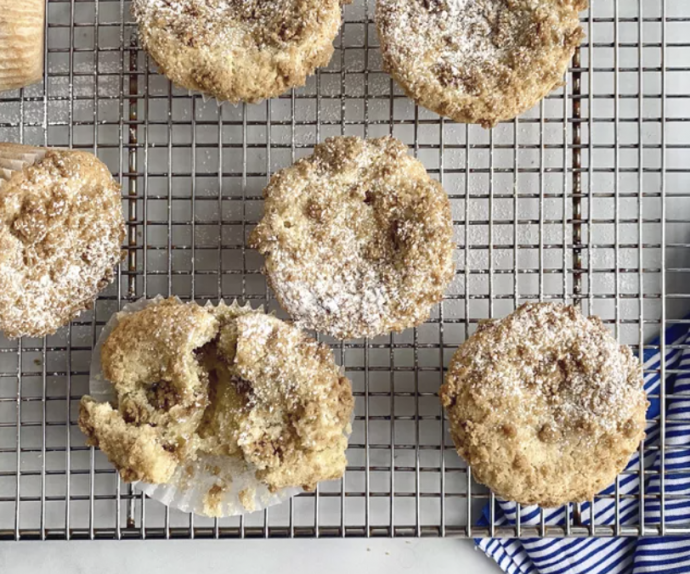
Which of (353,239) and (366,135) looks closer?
(353,239)

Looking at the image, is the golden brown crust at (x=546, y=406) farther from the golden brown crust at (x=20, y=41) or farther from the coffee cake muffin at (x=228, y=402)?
the golden brown crust at (x=20, y=41)

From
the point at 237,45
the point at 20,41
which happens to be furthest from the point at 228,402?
the point at 20,41

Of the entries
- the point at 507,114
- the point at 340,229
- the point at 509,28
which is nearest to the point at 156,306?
the point at 340,229

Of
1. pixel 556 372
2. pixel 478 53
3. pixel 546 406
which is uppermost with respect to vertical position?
pixel 478 53

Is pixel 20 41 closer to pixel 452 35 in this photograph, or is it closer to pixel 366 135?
pixel 366 135

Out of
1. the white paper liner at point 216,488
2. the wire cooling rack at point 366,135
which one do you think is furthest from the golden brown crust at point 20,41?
the white paper liner at point 216,488

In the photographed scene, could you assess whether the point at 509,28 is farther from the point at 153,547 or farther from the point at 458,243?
the point at 153,547
